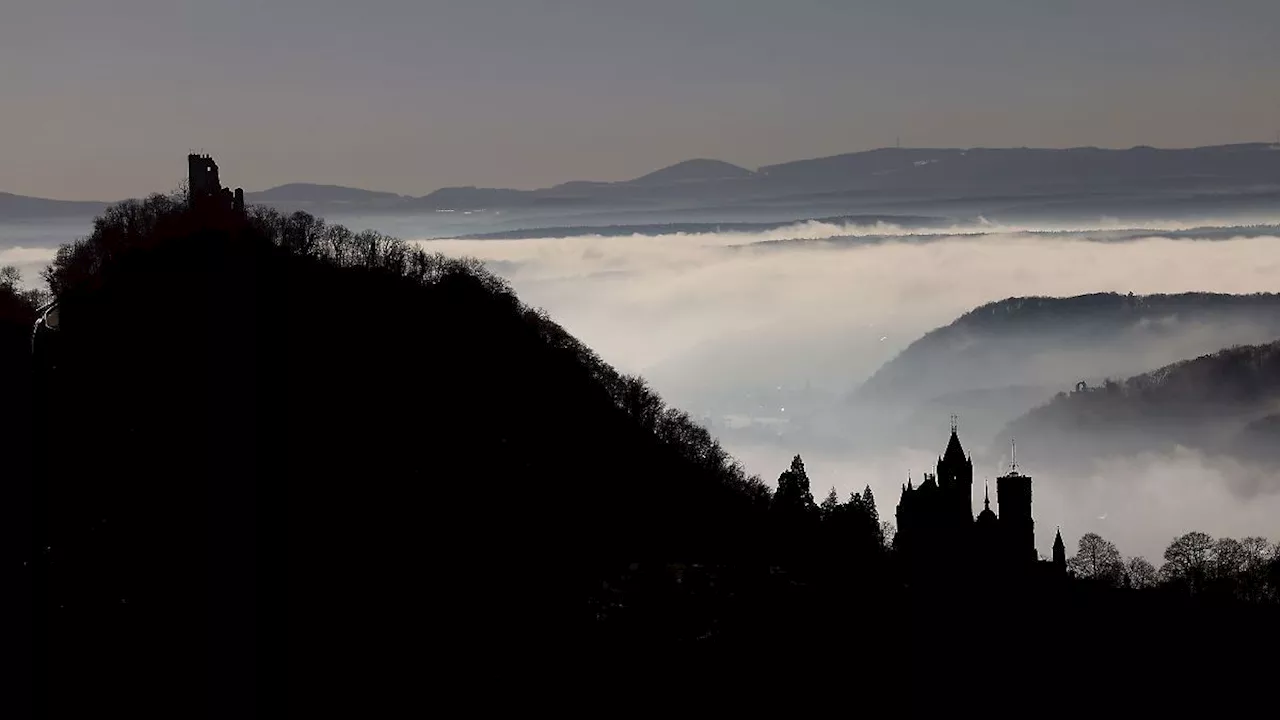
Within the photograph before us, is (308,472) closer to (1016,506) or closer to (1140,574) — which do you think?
(1016,506)

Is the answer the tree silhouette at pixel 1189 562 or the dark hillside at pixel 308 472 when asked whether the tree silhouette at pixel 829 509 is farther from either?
the tree silhouette at pixel 1189 562

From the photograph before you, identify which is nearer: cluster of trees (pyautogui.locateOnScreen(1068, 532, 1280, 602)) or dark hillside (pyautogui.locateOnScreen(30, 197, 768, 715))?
dark hillside (pyautogui.locateOnScreen(30, 197, 768, 715))

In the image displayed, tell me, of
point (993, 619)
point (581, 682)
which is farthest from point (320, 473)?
point (993, 619)

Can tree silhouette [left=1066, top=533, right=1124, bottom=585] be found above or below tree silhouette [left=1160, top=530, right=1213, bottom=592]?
below

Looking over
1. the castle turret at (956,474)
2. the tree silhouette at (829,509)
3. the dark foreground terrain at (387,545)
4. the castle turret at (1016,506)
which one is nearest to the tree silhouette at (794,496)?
the tree silhouette at (829,509)

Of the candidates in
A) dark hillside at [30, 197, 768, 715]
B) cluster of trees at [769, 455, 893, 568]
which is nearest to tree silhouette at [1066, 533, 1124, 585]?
cluster of trees at [769, 455, 893, 568]

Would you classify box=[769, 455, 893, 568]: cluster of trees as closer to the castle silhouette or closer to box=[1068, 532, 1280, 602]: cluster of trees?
the castle silhouette

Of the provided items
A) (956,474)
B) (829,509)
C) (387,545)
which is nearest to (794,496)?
(829,509)
